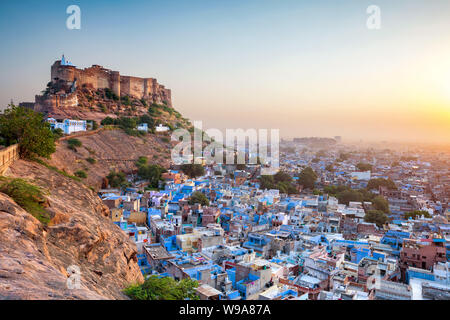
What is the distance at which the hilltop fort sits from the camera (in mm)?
21005

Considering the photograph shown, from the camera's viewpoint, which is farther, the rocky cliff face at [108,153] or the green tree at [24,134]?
the rocky cliff face at [108,153]

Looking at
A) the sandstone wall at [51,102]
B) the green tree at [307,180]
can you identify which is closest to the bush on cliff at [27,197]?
the green tree at [307,180]

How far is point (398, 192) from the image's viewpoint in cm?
1805

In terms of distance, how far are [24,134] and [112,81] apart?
72.7 ft

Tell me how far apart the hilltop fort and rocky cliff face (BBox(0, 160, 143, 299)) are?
1669 centimetres

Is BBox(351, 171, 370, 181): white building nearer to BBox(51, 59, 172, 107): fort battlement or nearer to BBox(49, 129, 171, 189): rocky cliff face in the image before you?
BBox(49, 129, 171, 189): rocky cliff face

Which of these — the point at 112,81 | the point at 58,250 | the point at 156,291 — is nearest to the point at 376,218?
the point at 156,291

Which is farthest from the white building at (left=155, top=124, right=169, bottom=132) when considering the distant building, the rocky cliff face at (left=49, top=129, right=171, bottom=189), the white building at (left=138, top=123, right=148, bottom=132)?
the distant building

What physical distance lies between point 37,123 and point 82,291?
581 cm

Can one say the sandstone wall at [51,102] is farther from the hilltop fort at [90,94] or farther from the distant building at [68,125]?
the distant building at [68,125]

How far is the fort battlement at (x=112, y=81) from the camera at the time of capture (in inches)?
904

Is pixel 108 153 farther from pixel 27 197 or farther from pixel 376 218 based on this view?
pixel 27 197

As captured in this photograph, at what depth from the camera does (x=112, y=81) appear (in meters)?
27.2

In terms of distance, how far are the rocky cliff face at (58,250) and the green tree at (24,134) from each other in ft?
1.75
